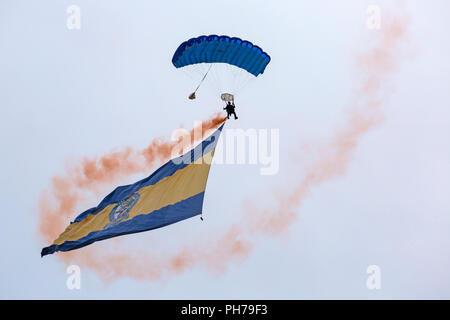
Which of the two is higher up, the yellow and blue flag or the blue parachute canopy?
the blue parachute canopy

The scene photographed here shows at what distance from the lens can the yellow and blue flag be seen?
20.2m

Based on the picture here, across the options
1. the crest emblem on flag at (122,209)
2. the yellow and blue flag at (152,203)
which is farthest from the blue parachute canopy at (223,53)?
the crest emblem on flag at (122,209)

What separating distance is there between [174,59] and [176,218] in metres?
5.22

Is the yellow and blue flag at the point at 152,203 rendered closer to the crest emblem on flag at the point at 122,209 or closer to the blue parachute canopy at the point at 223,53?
the crest emblem on flag at the point at 122,209

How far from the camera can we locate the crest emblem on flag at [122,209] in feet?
69.2

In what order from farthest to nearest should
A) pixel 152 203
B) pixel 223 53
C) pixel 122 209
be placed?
pixel 122 209 → pixel 152 203 → pixel 223 53

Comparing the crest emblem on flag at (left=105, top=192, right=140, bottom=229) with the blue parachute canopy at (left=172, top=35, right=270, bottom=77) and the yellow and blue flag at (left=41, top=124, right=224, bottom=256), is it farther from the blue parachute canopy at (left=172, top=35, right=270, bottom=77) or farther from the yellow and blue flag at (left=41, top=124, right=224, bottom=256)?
the blue parachute canopy at (left=172, top=35, right=270, bottom=77)

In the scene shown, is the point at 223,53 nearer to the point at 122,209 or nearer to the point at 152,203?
the point at 152,203

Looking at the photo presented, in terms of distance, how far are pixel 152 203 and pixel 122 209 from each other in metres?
1.33

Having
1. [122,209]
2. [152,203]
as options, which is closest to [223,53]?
[152,203]

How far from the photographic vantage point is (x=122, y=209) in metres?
21.6

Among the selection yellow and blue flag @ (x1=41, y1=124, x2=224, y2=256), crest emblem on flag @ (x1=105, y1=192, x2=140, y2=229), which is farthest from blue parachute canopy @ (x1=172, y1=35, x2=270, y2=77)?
crest emblem on flag @ (x1=105, y1=192, x2=140, y2=229)

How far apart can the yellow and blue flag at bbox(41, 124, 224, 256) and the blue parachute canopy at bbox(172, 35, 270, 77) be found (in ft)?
8.19
